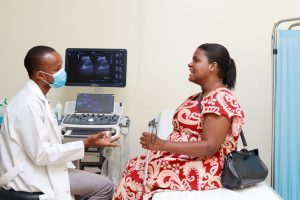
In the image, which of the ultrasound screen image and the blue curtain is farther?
the ultrasound screen image

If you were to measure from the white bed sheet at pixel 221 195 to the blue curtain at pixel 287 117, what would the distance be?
889 mm

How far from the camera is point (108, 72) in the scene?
115 inches

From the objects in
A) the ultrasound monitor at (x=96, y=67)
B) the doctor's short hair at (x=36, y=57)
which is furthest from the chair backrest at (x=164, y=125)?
the doctor's short hair at (x=36, y=57)

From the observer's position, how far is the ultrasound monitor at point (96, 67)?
9.57ft

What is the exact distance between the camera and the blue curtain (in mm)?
2598

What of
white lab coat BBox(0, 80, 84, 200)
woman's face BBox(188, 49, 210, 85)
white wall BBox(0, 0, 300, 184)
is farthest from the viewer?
Result: white wall BBox(0, 0, 300, 184)

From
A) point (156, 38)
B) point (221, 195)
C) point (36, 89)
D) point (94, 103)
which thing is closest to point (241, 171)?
point (221, 195)

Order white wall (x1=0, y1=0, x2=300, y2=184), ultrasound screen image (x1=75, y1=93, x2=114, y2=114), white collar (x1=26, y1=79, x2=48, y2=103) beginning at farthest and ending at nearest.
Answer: white wall (x1=0, y1=0, x2=300, y2=184)
ultrasound screen image (x1=75, y1=93, x2=114, y2=114)
white collar (x1=26, y1=79, x2=48, y2=103)

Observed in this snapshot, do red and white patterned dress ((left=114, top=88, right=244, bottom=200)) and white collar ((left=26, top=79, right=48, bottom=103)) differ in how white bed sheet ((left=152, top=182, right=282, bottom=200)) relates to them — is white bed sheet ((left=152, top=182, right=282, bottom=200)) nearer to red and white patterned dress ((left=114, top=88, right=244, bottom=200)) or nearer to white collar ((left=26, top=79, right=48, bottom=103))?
red and white patterned dress ((left=114, top=88, right=244, bottom=200))

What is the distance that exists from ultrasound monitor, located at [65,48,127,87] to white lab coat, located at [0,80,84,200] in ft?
3.82

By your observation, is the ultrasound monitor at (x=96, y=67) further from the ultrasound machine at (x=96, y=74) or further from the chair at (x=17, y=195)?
the chair at (x=17, y=195)

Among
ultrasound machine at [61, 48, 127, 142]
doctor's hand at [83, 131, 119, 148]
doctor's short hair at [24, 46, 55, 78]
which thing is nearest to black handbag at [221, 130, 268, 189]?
doctor's hand at [83, 131, 119, 148]

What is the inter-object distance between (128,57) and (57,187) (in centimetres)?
169

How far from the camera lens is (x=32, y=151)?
1.65 metres
